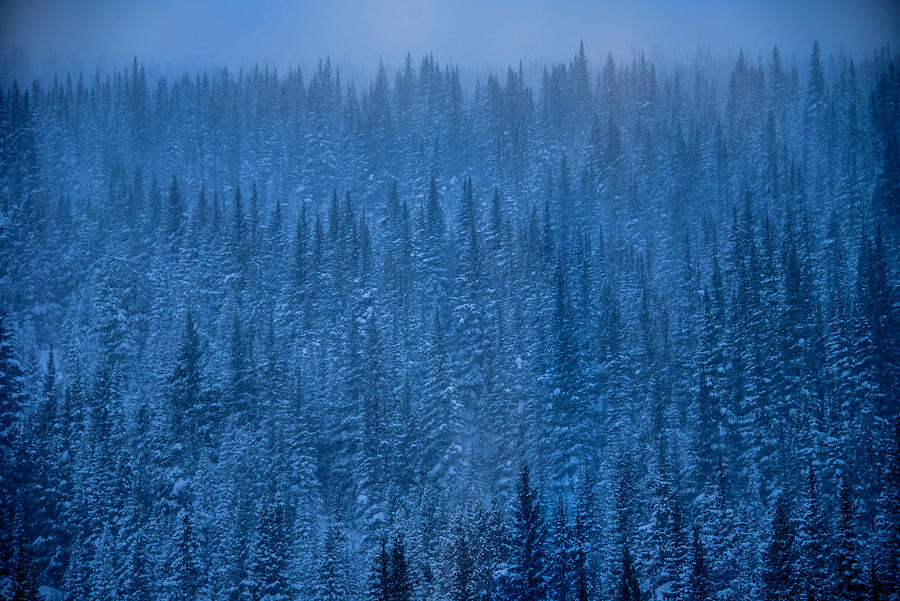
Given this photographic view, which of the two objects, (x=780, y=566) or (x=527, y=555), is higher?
(x=527, y=555)

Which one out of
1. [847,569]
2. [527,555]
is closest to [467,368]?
[527,555]

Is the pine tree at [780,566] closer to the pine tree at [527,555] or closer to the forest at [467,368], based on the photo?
the forest at [467,368]

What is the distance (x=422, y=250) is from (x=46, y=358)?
39.0 meters

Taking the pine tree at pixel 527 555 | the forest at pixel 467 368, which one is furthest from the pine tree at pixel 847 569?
the pine tree at pixel 527 555

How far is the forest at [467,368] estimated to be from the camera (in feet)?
176

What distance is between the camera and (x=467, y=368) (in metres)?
78.4

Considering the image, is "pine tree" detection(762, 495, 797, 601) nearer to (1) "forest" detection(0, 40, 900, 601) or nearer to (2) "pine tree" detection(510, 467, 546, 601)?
(1) "forest" detection(0, 40, 900, 601)

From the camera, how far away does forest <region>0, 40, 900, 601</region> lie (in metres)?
53.7

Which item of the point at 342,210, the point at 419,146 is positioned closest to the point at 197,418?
the point at 342,210

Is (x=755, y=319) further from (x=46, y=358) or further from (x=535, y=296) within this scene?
(x=46, y=358)

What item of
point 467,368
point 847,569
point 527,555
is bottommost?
point 847,569

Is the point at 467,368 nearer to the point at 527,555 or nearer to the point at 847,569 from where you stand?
the point at 527,555

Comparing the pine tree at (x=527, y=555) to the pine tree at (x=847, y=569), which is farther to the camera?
the pine tree at (x=527, y=555)

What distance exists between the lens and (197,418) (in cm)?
7281
